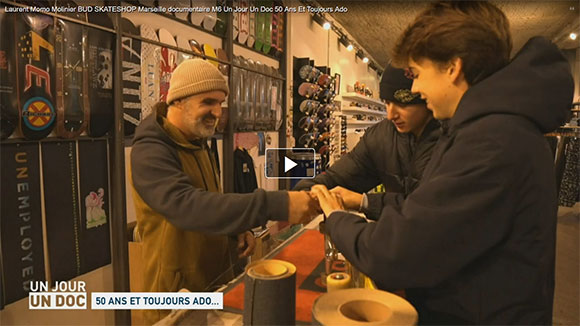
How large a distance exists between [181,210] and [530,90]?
1.13m

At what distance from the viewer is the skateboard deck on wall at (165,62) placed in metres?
3.15

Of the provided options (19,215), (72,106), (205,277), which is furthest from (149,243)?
(72,106)

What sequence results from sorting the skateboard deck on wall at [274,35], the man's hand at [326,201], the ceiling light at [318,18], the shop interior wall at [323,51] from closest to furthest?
the man's hand at [326,201], the skateboard deck on wall at [274,35], the shop interior wall at [323,51], the ceiling light at [318,18]

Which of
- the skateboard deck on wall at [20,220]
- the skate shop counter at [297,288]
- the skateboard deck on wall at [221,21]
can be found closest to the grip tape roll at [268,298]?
the skate shop counter at [297,288]

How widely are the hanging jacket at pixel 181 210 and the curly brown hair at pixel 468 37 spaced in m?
0.78

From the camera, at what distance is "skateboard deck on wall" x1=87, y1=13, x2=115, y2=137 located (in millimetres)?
2502

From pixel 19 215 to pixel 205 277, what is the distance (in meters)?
1.18

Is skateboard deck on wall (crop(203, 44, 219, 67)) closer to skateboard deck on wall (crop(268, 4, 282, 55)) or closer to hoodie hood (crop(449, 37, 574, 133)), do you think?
skateboard deck on wall (crop(268, 4, 282, 55))

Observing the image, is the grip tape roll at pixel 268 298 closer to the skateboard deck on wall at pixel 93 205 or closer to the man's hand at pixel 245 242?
the man's hand at pixel 245 242

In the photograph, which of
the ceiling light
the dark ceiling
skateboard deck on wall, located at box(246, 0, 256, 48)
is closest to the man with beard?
skateboard deck on wall, located at box(246, 0, 256, 48)

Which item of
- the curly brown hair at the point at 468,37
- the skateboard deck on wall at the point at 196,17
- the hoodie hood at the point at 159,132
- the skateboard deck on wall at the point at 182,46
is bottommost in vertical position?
the hoodie hood at the point at 159,132

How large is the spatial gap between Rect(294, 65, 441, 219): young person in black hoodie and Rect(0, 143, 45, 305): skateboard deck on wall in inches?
59.1

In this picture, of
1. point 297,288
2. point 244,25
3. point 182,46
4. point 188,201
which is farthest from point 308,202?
point 244,25

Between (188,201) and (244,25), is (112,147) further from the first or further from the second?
(244,25)
